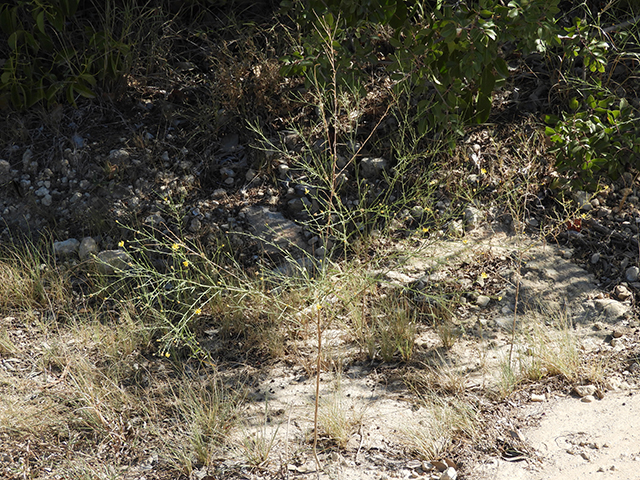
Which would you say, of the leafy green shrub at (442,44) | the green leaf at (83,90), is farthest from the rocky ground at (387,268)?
the leafy green shrub at (442,44)

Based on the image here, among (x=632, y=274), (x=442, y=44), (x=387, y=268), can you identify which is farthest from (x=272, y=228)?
(x=632, y=274)

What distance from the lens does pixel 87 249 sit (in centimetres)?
357

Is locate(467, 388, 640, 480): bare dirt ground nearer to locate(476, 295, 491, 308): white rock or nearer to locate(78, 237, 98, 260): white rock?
locate(476, 295, 491, 308): white rock

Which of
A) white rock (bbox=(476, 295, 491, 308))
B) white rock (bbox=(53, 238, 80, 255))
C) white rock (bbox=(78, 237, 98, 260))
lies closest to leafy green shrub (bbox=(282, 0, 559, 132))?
white rock (bbox=(476, 295, 491, 308))

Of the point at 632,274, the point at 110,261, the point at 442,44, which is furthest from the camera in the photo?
the point at 110,261

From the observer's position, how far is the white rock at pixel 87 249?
3566 millimetres

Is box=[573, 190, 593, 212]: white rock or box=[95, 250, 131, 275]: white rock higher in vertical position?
box=[573, 190, 593, 212]: white rock

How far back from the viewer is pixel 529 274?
3252 millimetres

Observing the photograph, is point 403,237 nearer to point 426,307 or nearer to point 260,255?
point 426,307

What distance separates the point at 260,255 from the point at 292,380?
0.93m

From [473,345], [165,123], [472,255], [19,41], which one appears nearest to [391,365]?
[473,345]

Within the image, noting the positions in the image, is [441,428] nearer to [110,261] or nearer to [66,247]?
[110,261]

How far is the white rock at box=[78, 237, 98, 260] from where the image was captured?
357cm

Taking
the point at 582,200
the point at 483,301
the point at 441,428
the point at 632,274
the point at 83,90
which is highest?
the point at 83,90
